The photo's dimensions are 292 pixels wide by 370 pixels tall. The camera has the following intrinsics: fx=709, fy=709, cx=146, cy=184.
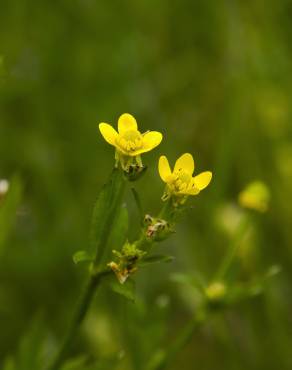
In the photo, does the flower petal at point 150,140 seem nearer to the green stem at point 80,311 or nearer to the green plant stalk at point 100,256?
the green plant stalk at point 100,256

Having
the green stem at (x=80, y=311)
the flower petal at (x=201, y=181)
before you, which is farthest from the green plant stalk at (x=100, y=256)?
the flower petal at (x=201, y=181)

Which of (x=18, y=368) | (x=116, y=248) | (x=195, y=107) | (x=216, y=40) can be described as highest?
(x=216, y=40)

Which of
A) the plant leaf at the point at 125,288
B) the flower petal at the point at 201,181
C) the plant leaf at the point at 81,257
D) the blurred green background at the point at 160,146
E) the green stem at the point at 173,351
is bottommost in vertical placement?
the green stem at the point at 173,351

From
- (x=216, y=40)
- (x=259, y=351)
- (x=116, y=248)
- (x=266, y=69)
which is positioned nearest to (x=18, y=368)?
(x=116, y=248)

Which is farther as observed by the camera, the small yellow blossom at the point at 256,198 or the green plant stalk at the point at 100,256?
the small yellow blossom at the point at 256,198

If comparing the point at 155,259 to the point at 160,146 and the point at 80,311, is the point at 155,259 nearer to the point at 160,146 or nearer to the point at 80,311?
the point at 80,311

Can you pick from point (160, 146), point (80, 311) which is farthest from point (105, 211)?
point (160, 146)

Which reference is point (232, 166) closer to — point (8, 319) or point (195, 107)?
point (195, 107)

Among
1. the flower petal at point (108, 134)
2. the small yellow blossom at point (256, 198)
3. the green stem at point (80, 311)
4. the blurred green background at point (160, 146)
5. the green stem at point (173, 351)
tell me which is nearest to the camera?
the flower petal at point (108, 134)
